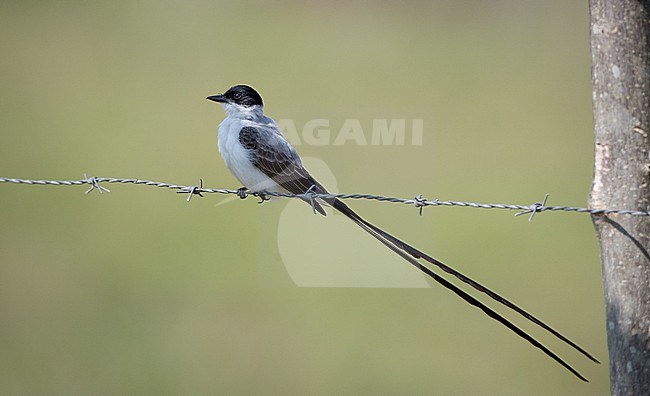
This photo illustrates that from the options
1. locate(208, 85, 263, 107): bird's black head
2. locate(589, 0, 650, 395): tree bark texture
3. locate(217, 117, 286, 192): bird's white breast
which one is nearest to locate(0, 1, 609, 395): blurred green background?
locate(217, 117, 286, 192): bird's white breast

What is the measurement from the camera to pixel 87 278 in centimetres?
751

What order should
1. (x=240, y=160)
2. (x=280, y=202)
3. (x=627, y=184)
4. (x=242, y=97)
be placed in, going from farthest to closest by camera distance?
(x=280, y=202) < (x=242, y=97) < (x=240, y=160) < (x=627, y=184)

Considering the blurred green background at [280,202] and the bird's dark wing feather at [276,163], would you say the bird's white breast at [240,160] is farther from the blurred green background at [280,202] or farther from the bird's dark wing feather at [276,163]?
the blurred green background at [280,202]

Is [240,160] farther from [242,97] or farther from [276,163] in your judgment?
[242,97]

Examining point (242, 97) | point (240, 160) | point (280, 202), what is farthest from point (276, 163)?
point (280, 202)

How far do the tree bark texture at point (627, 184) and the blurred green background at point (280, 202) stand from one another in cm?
365

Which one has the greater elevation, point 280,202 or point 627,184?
point 280,202

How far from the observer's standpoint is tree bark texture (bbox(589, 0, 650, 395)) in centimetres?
226

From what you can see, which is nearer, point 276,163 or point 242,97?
point 276,163

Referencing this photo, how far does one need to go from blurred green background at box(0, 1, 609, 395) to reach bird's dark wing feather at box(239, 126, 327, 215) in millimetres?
2578

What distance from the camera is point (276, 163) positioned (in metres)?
3.66

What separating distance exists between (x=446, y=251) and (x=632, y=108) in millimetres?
5653

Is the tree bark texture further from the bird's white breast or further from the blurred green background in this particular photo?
the blurred green background

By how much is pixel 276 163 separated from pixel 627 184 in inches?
69.8
